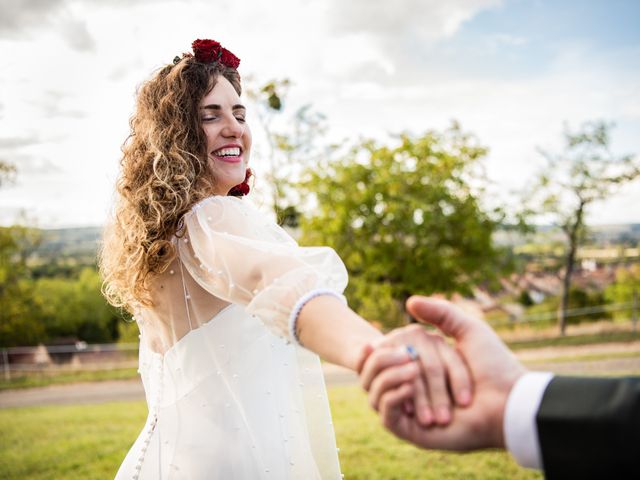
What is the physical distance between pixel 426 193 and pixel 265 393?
21220 mm

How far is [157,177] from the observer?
214cm

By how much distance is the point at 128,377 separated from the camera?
17.2 metres

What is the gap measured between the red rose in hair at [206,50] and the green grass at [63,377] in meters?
16.2

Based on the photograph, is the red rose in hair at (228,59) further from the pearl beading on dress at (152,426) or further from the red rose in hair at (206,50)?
the pearl beading on dress at (152,426)

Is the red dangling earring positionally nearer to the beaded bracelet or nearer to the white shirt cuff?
the beaded bracelet

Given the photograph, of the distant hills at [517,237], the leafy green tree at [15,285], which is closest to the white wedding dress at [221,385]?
the distant hills at [517,237]

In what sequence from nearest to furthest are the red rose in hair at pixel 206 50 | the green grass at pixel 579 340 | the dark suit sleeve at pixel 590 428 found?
the dark suit sleeve at pixel 590 428 < the red rose in hair at pixel 206 50 < the green grass at pixel 579 340

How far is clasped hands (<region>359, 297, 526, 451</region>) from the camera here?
1.33 m

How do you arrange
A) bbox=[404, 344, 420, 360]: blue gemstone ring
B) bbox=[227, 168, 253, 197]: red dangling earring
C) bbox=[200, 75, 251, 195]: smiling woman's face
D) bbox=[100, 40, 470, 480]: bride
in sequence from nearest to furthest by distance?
1. bbox=[404, 344, 420, 360]: blue gemstone ring
2. bbox=[100, 40, 470, 480]: bride
3. bbox=[200, 75, 251, 195]: smiling woman's face
4. bbox=[227, 168, 253, 197]: red dangling earring

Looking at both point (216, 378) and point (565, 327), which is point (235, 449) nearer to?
point (216, 378)

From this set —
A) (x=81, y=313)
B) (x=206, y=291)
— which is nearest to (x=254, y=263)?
(x=206, y=291)

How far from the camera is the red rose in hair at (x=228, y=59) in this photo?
2.54 meters

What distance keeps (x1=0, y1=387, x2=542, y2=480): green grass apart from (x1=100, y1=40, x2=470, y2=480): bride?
4392 millimetres

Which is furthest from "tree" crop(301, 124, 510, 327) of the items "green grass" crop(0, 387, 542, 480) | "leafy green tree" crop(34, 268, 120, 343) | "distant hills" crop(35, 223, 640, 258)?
"leafy green tree" crop(34, 268, 120, 343)
